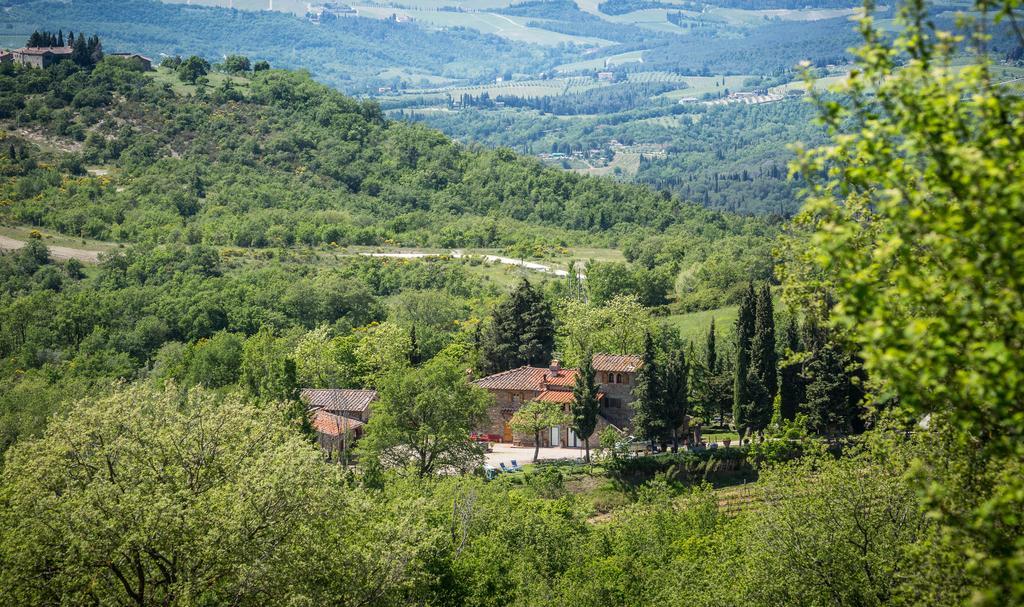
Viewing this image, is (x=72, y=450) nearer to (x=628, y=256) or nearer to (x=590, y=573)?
(x=590, y=573)

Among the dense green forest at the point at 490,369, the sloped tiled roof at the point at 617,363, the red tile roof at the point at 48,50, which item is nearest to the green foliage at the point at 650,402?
the dense green forest at the point at 490,369

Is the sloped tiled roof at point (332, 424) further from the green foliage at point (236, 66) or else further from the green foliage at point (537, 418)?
the green foliage at point (236, 66)

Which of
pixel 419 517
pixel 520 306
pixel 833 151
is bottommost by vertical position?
pixel 520 306

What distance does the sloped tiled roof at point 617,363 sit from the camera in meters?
60.8

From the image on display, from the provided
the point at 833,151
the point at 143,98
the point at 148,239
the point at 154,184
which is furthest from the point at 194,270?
the point at 833,151

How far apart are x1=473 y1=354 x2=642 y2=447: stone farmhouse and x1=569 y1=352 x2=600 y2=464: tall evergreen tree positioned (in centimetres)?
347

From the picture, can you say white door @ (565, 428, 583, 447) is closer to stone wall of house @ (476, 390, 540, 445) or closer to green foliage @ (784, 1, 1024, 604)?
stone wall of house @ (476, 390, 540, 445)

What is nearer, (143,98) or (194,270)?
(194,270)

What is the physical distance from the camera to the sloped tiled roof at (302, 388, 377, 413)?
62.9 m

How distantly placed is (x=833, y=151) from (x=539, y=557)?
24.1 metres

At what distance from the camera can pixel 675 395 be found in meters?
55.7

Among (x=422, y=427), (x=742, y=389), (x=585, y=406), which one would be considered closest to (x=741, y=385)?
(x=742, y=389)

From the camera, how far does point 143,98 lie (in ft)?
505

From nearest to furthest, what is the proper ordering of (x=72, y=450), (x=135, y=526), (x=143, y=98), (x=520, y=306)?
(x=135, y=526) < (x=72, y=450) < (x=520, y=306) < (x=143, y=98)
